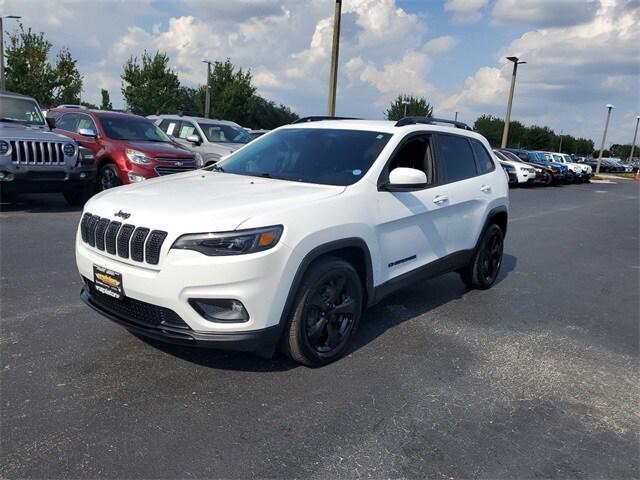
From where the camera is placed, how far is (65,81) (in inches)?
1174

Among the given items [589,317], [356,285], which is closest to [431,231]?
[356,285]

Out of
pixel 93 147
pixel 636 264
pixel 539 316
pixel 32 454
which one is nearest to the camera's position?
pixel 32 454

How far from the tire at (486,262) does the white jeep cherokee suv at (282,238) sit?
771 millimetres

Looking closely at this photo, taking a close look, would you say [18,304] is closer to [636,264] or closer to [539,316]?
[539,316]

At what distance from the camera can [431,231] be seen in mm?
4809

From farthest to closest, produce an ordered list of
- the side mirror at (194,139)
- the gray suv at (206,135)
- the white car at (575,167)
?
Result: the white car at (575,167) → the gray suv at (206,135) → the side mirror at (194,139)

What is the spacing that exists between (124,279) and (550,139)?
334 ft

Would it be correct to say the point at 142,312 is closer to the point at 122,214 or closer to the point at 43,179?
the point at 122,214

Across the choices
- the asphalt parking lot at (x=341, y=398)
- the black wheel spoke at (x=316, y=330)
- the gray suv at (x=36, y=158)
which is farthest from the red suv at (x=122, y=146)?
the black wheel spoke at (x=316, y=330)

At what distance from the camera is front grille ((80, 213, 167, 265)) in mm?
3215

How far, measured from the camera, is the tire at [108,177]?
33.7 feet

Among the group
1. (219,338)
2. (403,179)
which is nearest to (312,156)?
(403,179)

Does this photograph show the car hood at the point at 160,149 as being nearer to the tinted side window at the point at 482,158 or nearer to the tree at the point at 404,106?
the tinted side window at the point at 482,158

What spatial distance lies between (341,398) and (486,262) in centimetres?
335
